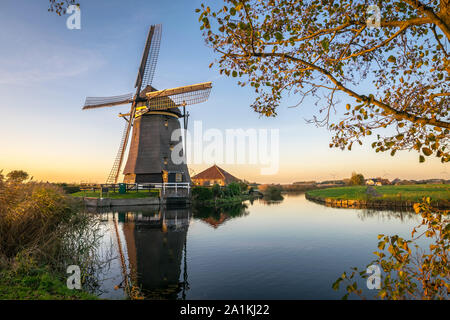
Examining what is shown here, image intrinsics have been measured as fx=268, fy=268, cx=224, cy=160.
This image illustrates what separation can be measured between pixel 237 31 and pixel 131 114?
29.4 meters

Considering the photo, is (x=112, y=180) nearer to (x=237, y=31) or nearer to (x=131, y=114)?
(x=131, y=114)

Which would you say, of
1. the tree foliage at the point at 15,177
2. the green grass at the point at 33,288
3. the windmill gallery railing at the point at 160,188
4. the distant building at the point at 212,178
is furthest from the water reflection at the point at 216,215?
the distant building at the point at 212,178

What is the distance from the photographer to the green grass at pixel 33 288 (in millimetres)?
4488

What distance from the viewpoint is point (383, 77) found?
4152 millimetres

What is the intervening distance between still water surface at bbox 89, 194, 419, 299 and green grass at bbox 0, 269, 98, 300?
1.15m

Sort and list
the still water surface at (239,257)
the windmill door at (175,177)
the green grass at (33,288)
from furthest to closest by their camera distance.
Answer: the windmill door at (175,177) → the still water surface at (239,257) → the green grass at (33,288)

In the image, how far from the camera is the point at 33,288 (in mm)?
4898

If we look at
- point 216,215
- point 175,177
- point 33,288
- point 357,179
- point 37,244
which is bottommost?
point 216,215

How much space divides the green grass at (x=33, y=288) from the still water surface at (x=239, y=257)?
3.76 ft

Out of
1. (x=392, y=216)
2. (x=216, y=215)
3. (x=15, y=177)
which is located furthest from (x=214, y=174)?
(x=15, y=177)

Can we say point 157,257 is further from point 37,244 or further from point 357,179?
point 357,179

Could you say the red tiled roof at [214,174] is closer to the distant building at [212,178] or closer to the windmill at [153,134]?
the distant building at [212,178]

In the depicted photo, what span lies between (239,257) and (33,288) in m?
6.15

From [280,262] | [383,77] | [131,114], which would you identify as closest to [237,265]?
[280,262]
